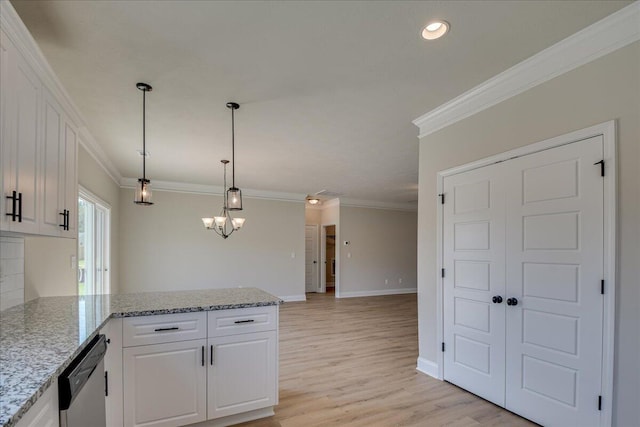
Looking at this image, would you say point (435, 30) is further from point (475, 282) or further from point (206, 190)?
point (206, 190)

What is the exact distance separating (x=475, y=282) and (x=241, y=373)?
211 centimetres

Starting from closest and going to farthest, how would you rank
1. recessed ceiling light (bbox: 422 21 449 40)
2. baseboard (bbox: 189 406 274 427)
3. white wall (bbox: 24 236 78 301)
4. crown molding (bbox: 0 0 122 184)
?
crown molding (bbox: 0 0 122 184) → recessed ceiling light (bbox: 422 21 449 40) → baseboard (bbox: 189 406 274 427) → white wall (bbox: 24 236 78 301)

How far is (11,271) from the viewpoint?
226 cm

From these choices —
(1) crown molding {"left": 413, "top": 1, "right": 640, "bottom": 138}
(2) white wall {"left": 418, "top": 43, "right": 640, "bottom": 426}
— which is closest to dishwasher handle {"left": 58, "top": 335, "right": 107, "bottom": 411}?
(2) white wall {"left": 418, "top": 43, "right": 640, "bottom": 426}

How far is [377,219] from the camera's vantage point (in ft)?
29.8

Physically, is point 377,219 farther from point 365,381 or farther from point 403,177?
point 365,381

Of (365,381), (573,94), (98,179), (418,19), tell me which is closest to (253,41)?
(418,19)

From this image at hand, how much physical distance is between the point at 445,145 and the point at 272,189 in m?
4.81

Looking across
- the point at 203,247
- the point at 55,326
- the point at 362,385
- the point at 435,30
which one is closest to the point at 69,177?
the point at 55,326

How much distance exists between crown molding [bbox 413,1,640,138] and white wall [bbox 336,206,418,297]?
223 inches

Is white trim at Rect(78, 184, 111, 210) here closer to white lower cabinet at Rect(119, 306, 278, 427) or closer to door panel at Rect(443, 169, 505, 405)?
white lower cabinet at Rect(119, 306, 278, 427)

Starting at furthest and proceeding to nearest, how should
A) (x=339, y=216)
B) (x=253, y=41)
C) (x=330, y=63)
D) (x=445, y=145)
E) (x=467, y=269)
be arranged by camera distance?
(x=339, y=216) → (x=445, y=145) → (x=467, y=269) → (x=330, y=63) → (x=253, y=41)

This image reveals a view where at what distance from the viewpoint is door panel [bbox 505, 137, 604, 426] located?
209 centimetres

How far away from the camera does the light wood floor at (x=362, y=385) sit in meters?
2.57
